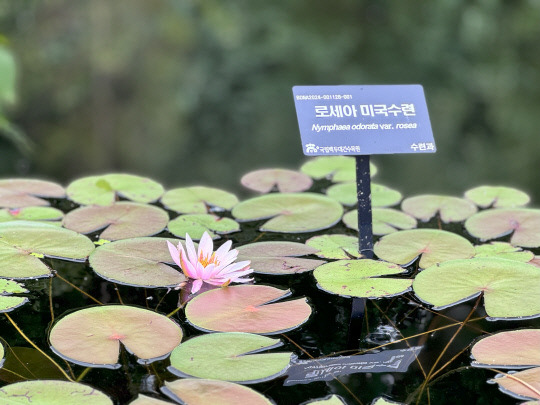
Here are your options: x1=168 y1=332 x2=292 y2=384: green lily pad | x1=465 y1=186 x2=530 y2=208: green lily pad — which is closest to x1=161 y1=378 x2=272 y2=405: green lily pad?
x1=168 y1=332 x2=292 y2=384: green lily pad

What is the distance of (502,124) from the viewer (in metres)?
3.48

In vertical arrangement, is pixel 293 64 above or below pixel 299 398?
above

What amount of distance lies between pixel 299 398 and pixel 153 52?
2.69 m

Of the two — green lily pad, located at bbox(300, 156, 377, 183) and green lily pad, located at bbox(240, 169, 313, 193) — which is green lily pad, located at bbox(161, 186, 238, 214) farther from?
green lily pad, located at bbox(300, 156, 377, 183)

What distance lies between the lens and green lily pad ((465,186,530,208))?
4.15 ft

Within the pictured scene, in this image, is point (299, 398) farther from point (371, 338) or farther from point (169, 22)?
point (169, 22)

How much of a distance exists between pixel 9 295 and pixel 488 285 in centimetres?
65

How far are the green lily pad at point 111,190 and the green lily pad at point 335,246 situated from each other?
349mm

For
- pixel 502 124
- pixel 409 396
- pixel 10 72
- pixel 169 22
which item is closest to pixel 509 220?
pixel 409 396

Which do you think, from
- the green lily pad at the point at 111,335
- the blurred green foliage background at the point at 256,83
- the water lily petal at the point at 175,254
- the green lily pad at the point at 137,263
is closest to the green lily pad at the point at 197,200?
the green lily pad at the point at 137,263

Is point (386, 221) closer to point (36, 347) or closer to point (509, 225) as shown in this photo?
point (509, 225)

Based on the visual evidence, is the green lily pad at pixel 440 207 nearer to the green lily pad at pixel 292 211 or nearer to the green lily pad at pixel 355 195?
the green lily pad at pixel 355 195

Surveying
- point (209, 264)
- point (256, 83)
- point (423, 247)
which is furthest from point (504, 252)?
point (256, 83)

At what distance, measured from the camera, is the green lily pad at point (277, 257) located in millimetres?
956
